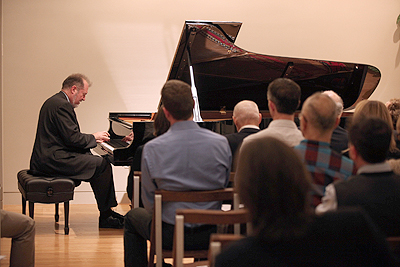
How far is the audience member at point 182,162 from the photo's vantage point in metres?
2.23

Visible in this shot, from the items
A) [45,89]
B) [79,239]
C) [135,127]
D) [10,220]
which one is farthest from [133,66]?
[10,220]

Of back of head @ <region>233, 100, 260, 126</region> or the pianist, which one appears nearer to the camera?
back of head @ <region>233, 100, 260, 126</region>

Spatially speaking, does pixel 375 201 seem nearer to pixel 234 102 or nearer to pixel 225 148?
pixel 225 148

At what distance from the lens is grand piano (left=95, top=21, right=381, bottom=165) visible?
14.1ft

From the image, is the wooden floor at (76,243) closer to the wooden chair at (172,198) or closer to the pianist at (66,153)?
the pianist at (66,153)

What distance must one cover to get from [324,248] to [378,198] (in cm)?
50

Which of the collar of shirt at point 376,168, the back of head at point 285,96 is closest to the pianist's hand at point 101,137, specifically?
the back of head at point 285,96

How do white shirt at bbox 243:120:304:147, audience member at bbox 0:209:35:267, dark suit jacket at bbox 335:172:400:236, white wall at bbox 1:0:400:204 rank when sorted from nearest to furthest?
1. dark suit jacket at bbox 335:172:400:236
2. white shirt at bbox 243:120:304:147
3. audience member at bbox 0:209:35:267
4. white wall at bbox 1:0:400:204

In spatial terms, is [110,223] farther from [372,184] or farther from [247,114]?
[372,184]

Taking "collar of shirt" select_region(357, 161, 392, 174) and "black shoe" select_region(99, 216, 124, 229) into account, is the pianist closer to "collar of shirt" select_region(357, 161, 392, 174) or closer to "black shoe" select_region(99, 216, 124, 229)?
"black shoe" select_region(99, 216, 124, 229)

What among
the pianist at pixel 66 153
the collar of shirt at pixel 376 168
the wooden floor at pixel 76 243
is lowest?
the wooden floor at pixel 76 243

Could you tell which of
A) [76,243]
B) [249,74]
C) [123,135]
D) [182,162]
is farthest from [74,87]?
[182,162]

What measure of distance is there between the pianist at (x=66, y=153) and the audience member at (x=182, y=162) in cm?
187

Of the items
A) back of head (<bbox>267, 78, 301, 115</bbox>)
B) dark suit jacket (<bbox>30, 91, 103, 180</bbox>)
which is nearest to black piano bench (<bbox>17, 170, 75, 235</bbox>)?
dark suit jacket (<bbox>30, 91, 103, 180</bbox>)
